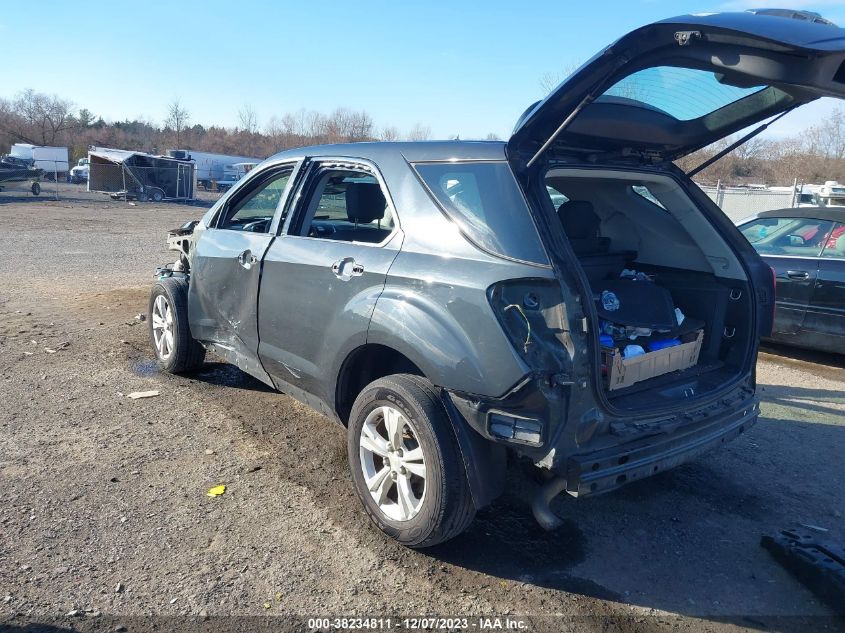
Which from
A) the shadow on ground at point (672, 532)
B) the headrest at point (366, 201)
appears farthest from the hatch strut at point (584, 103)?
the shadow on ground at point (672, 532)

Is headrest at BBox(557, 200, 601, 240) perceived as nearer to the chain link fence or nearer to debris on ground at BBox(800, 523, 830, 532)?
debris on ground at BBox(800, 523, 830, 532)

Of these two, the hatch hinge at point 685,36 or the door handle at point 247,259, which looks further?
the door handle at point 247,259

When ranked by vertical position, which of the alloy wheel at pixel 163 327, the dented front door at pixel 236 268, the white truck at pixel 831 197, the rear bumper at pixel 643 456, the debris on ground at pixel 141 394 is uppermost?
the white truck at pixel 831 197

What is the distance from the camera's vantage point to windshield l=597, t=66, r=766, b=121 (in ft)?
10.6

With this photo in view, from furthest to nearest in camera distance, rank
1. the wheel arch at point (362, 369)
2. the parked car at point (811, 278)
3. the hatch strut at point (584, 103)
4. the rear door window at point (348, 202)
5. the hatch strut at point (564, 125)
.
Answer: the parked car at point (811, 278) → the rear door window at point (348, 202) → the wheel arch at point (362, 369) → the hatch strut at point (564, 125) → the hatch strut at point (584, 103)

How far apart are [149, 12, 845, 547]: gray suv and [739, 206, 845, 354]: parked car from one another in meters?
3.37

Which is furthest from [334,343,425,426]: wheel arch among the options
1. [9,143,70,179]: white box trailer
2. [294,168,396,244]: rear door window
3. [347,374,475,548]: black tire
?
[9,143,70,179]: white box trailer

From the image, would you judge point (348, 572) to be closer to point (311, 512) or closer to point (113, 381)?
point (311, 512)

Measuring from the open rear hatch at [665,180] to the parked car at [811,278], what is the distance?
3.30 metres

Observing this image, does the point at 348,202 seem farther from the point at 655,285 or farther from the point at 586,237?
the point at 655,285

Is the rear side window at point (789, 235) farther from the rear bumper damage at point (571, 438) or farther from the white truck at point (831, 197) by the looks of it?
the rear bumper damage at point (571, 438)

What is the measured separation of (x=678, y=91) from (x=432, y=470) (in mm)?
2239

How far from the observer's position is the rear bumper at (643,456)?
2885 mm

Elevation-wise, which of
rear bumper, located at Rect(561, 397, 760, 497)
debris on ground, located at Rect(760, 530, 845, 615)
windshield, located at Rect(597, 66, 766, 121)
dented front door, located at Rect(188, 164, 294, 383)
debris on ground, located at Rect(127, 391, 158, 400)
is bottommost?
debris on ground, located at Rect(127, 391, 158, 400)
